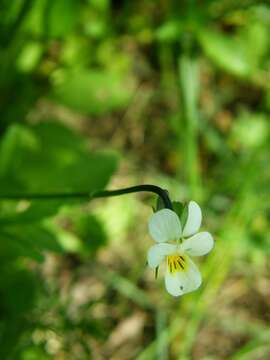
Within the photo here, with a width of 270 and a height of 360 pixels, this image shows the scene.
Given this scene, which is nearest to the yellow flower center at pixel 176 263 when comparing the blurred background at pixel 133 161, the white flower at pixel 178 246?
the white flower at pixel 178 246

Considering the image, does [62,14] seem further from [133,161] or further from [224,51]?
[133,161]

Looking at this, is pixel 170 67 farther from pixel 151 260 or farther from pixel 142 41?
pixel 151 260

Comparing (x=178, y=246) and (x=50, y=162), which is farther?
(x=50, y=162)

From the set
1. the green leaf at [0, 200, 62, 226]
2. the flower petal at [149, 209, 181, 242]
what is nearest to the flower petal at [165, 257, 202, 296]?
the flower petal at [149, 209, 181, 242]

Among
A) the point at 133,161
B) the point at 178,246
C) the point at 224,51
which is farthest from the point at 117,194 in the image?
the point at 133,161

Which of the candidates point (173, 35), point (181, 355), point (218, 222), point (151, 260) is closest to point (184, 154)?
point (218, 222)

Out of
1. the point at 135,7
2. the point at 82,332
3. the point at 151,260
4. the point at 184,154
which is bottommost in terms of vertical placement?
the point at 151,260

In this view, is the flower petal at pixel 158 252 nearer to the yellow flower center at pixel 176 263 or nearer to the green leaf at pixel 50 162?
the yellow flower center at pixel 176 263
